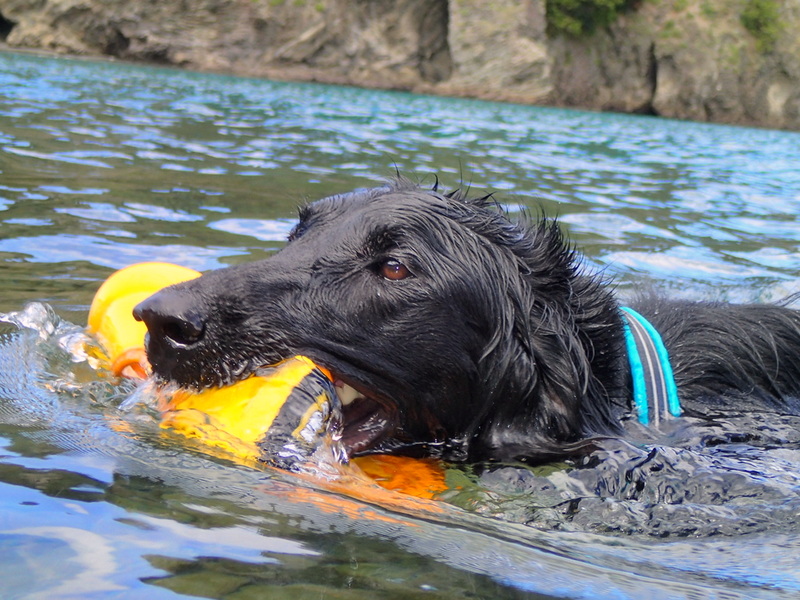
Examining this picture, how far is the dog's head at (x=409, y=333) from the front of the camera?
3.23 meters

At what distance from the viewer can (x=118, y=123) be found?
13219 millimetres

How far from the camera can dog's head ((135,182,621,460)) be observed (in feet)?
10.6

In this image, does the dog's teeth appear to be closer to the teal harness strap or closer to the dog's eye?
the dog's eye

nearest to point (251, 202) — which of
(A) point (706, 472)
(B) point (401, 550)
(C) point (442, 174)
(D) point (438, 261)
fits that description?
(C) point (442, 174)

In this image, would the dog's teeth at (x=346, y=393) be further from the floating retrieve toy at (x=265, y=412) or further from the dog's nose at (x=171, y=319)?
the dog's nose at (x=171, y=319)

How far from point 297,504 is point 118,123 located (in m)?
11.8

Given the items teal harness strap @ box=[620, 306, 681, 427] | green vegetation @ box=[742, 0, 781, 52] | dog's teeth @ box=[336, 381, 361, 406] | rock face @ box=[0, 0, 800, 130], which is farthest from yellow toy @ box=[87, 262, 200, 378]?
green vegetation @ box=[742, 0, 781, 52]

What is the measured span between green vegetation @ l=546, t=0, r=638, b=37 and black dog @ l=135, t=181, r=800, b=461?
44666 millimetres

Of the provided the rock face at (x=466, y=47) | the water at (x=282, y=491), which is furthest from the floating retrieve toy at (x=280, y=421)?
the rock face at (x=466, y=47)

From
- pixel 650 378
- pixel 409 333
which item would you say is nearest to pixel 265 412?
pixel 409 333

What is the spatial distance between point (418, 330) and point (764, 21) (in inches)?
1878

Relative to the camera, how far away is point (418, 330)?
3.24 metres

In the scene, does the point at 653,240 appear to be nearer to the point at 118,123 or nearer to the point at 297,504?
the point at 297,504

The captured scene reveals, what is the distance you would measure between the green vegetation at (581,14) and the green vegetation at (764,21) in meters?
5.72
